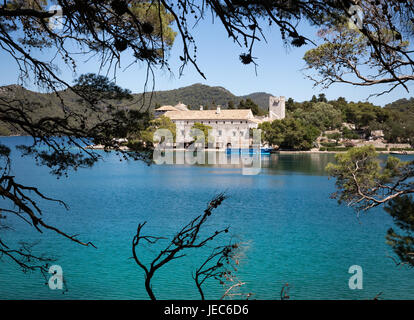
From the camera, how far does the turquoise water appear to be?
6910 millimetres

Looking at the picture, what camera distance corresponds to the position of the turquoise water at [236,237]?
6.91 m

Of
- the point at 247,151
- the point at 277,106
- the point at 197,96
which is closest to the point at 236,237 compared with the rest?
the point at 247,151

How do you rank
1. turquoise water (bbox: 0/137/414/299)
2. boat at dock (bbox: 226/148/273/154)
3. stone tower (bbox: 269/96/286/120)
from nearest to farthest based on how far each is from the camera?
1. turquoise water (bbox: 0/137/414/299)
2. boat at dock (bbox: 226/148/273/154)
3. stone tower (bbox: 269/96/286/120)

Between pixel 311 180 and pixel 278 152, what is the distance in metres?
21.6

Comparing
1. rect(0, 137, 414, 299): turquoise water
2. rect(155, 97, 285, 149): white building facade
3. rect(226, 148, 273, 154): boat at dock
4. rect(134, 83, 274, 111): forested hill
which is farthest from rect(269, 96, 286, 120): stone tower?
rect(0, 137, 414, 299): turquoise water

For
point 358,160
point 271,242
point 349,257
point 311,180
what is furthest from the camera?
point 311,180

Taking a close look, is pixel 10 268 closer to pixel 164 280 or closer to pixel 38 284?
pixel 38 284

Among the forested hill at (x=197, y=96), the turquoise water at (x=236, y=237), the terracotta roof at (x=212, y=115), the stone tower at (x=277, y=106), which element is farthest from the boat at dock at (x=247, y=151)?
the forested hill at (x=197, y=96)

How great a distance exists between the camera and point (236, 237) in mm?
9031

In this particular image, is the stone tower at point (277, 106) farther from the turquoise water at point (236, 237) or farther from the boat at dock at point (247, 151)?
the turquoise water at point (236, 237)

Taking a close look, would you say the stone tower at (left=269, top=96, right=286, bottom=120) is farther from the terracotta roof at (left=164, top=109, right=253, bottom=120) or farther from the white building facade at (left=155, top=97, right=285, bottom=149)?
the terracotta roof at (left=164, top=109, right=253, bottom=120)

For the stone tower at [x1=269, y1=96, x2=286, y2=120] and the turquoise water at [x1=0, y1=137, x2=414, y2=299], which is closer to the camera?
the turquoise water at [x1=0, y1=137, x2=414, y2=299]
